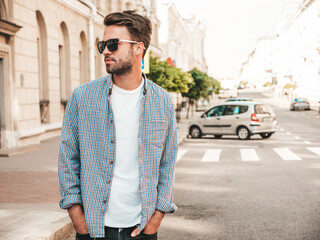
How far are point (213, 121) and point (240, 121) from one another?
1.32 meters

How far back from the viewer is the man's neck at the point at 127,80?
254 cm

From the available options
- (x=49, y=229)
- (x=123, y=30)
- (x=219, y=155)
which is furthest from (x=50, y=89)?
(x=123, y=30)

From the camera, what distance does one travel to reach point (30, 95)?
15000 millimetres

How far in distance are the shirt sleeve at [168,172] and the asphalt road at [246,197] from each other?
115 inches

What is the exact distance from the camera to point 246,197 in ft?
25.2

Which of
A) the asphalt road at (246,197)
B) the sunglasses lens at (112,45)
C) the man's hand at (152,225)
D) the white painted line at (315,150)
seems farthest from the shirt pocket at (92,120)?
the white painted line at (315,150)

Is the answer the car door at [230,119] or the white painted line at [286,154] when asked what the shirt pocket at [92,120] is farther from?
the car door at [230,119]

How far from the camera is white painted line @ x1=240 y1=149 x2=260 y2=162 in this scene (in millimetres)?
12919

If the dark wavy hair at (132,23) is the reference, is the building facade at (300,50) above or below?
above

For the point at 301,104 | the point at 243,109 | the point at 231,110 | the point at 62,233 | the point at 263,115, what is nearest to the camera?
the point at 62,233

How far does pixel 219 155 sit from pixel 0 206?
8.72 metres

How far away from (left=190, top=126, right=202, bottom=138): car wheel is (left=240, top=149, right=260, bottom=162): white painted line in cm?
566

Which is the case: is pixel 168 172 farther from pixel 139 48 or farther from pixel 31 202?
pixel 31 202

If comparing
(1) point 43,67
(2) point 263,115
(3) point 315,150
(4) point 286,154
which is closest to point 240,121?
(2) point 263,115
